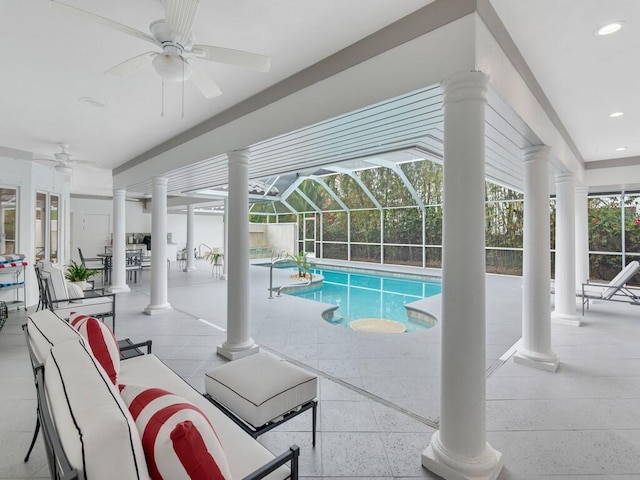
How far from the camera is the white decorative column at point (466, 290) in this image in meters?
1.85

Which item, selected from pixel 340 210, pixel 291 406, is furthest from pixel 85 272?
pixel 340 210

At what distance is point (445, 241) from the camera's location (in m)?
1.95

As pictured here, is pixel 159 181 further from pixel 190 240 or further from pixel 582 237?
pixel 582 237

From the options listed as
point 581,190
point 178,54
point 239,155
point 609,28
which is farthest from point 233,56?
point 581,190

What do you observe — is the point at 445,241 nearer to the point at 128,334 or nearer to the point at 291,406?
the point at 291,406

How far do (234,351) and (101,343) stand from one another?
5.89 ft

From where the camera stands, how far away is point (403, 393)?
9.27 ft

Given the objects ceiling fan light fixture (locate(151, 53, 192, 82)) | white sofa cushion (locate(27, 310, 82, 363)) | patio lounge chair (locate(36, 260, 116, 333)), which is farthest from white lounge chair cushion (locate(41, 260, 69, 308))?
ceiling fan light fixture (locate(151, 53, 192, 82))

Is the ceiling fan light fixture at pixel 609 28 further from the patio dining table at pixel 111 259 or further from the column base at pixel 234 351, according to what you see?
the patio dining table at pixel 111 259

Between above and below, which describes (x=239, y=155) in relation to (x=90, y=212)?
below

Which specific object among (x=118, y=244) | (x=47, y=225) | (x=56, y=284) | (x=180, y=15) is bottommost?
(x=56, y=284)

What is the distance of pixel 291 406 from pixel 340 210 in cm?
1134

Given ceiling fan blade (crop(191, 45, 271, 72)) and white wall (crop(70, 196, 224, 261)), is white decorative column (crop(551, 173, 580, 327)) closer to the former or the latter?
ceiling fan blade (crop(191, 45, 271, 72))

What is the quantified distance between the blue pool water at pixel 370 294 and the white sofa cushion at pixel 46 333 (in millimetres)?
4523
